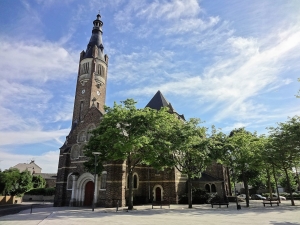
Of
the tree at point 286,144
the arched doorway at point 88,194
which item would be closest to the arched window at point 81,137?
the arched doorway at point 88,194

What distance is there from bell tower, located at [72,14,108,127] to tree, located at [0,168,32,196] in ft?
41.5

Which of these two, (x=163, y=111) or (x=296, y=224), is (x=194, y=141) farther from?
(x=296, y=224)

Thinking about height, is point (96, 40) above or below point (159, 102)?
above

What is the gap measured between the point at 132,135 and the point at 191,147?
7053mm

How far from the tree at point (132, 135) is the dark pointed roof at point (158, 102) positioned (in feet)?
42.1

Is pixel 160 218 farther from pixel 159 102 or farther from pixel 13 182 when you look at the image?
pixel 13 182

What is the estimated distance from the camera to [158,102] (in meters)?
35.8

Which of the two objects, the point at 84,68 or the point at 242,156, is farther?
the point at 84,68

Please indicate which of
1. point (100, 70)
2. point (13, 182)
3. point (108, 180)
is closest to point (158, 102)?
point (100, 70)

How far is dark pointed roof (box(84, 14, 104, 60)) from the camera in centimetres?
4314

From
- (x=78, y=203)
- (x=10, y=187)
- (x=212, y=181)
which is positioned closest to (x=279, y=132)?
(x=212, y=181)

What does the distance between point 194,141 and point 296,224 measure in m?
12.1

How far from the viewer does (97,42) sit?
44469 millimetres

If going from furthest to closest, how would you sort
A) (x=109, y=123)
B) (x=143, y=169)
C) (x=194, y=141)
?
(x=143, y=169) < (x=194, y=141) < (x=109, y=123)
